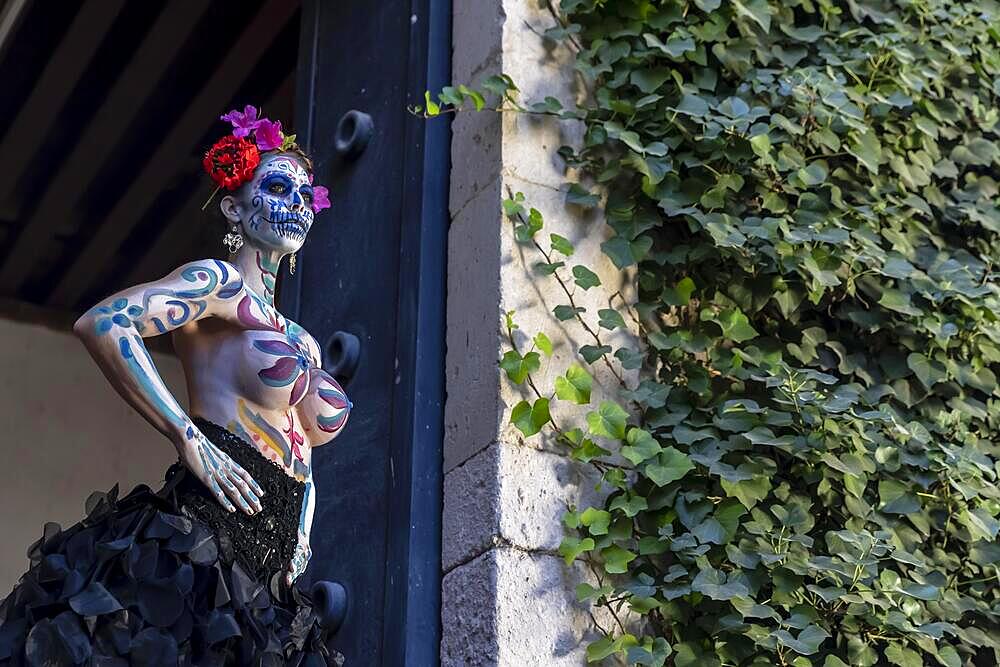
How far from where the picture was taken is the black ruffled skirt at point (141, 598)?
7.47ft

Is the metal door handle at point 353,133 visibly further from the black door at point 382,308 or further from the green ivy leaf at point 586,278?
the green ivy leaf at point 586,278

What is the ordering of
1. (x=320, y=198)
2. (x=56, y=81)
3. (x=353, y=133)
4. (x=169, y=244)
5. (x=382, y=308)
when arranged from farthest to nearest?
(x=169, y=244)
(x=56, y=81)
(x=353, y=133)
(x=382, y=308)
(x=320, y=198)

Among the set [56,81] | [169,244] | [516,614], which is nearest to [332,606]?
[516,614]

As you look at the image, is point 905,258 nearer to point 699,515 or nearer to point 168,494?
point 699,515

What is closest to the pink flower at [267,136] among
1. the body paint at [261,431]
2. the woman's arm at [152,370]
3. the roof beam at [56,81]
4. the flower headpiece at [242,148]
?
the flower headpiece at [242,148]

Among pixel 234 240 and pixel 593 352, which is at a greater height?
pixel 234 240

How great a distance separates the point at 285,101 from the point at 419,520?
2607 millimetres

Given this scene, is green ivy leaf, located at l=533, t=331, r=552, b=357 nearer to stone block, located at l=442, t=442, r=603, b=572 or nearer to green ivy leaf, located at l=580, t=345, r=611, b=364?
green ivy leaf, located at l=580, t=345, r=611, b=364

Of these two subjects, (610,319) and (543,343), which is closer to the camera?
(543,343)

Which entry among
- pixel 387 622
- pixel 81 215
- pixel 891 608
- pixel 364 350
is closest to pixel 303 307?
pixel 364 350

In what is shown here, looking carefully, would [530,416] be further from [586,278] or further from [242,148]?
[242,148]

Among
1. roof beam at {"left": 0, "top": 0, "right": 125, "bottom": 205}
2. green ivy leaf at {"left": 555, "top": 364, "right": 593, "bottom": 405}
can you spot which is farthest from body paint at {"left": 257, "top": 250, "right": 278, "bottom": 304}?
roof beam at {"left": 0, "top": 0, "right": 125, "bottom": 205}

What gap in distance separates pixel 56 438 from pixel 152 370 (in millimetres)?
3839

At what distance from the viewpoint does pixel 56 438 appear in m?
6.09
